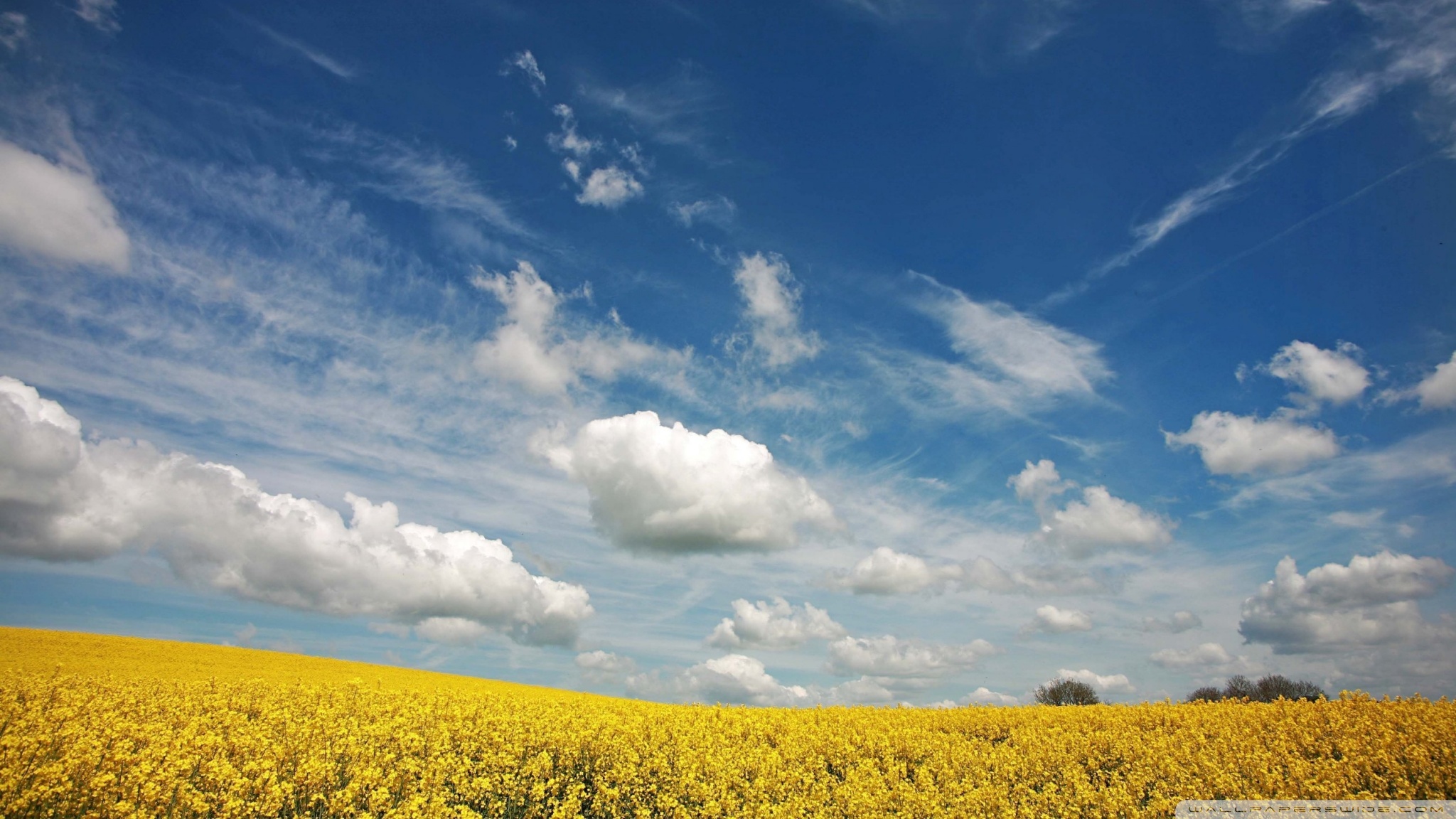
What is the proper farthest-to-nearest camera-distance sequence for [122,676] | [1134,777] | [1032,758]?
→ [122,676] → [1032,758] → [1134,777]

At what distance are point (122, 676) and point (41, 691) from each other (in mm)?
6985

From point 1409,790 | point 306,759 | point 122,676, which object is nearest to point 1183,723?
point 1409,790

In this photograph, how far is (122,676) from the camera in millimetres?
22047

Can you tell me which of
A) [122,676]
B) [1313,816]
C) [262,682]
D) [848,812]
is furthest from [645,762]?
[122,676]

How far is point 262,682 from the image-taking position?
1980cm

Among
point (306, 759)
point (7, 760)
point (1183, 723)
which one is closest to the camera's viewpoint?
point (7, 760)

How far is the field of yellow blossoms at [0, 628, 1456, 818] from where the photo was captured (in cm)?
1045

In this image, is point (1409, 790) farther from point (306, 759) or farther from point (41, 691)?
point (41, 691)

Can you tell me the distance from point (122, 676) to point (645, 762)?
803 inches

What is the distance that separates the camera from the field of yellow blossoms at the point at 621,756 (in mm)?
10445

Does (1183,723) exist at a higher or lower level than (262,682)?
higher

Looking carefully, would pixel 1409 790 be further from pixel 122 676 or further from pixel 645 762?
pixel 122 676

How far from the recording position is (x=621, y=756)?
13.7 meters

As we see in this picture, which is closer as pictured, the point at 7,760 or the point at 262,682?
the point at 7,760
